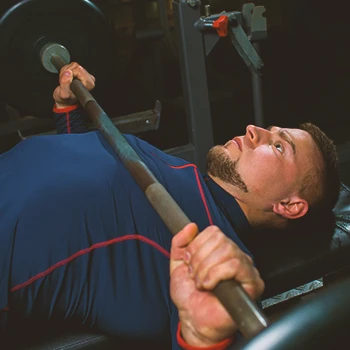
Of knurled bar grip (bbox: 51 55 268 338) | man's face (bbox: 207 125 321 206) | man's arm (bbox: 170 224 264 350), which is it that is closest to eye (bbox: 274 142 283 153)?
man's face (bbox: 207 125 321 206)

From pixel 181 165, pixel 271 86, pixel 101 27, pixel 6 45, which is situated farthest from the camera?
pixel 271 86

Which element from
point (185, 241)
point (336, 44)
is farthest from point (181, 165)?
point (336, 44)

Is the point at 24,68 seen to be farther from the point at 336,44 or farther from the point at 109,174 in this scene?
the point at 336,44

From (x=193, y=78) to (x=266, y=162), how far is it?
84 cm

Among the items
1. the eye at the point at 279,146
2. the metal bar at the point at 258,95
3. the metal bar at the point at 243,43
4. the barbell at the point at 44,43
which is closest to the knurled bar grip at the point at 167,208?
the eye at the point at 279,146

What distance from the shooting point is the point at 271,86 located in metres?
3.38

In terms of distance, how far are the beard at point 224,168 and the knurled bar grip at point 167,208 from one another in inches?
11.3

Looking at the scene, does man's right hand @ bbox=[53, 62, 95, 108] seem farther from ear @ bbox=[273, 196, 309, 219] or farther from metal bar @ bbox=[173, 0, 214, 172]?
ear @ bbox=[273, 196, 309, 219]

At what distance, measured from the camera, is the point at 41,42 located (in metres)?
1.92

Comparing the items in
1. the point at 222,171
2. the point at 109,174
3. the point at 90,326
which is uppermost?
the point at 109,174

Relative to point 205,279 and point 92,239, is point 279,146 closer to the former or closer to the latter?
point 92,239

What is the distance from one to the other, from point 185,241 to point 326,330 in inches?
9.9

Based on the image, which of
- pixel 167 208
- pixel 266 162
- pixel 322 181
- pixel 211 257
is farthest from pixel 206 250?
pixel 322 181

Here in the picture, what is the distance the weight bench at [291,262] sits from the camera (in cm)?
107
